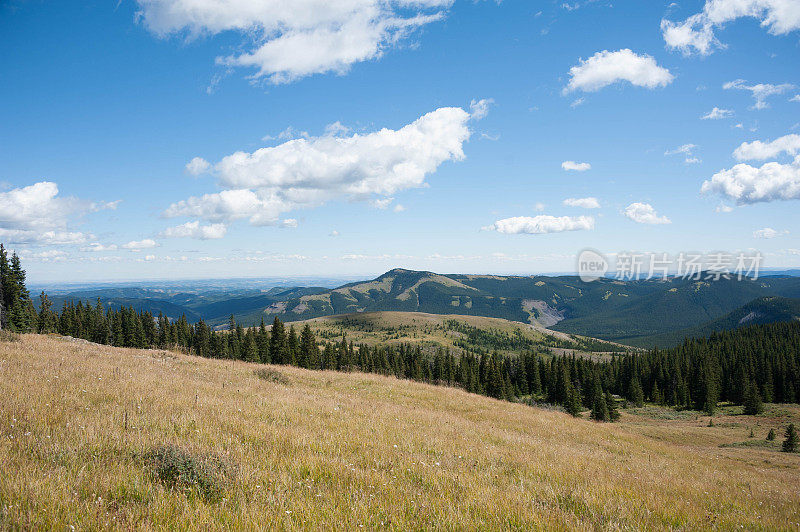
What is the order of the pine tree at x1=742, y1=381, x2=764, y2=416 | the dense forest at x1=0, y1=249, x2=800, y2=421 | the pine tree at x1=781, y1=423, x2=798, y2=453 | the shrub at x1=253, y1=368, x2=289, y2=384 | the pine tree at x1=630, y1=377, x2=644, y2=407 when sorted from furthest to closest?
the pine tree at x1=630, y1=377, x2=644, y2=407 < the dense forest at x1=0, y1=249, x2=800, y2=421 < the pine tree at x1=742, y1=381, x2=764, y2=416 < the pine tree at x1=781, y1=423, x2=798, y2=453 < the shrub at x1=253, y1=368, x2=289, y2=384

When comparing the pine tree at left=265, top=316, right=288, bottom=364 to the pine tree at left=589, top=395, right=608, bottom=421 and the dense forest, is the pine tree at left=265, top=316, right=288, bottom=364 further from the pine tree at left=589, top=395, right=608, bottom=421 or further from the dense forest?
the pine tree at left=589, top=395, right=608, bottom=421

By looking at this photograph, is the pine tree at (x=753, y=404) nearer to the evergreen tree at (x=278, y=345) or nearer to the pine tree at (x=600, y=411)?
the pine tree at (x=600, y=411)

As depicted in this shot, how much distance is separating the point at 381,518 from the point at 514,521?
2038 millimetres

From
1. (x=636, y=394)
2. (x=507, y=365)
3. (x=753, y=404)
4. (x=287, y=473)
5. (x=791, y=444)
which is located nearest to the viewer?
(x=287, y=473)

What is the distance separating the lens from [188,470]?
5.39 m

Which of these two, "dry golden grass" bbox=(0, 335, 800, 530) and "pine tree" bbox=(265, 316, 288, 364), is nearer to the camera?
"dry golden grass" bbox=(0, 335, 800, 530)

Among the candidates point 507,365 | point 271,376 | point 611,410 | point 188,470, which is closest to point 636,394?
point 507,365

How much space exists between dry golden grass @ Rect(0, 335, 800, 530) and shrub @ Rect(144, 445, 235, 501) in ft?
0.50

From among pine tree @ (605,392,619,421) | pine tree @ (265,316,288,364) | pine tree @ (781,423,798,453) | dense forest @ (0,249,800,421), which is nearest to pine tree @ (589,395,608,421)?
pine tree @ (605,392,619,421)

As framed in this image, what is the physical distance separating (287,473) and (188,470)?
1581mm

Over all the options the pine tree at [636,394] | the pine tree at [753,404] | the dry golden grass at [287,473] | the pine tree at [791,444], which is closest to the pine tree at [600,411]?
the pine tree at [791,444]

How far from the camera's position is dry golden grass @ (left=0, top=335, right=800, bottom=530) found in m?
4.44

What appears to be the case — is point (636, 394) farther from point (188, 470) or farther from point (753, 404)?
point (188, 470)

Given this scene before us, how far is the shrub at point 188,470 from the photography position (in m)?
5.02
